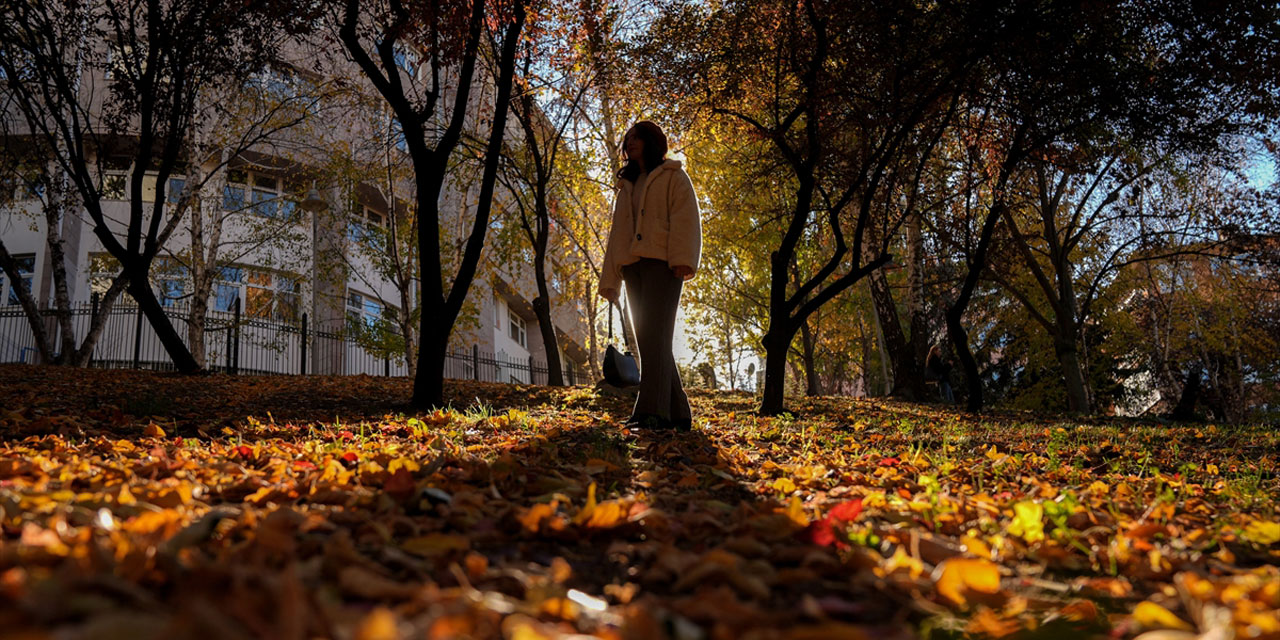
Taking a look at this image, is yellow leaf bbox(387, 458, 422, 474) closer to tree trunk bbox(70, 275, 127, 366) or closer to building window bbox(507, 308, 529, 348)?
tree trunk bbox(70, 275, 127, 366)

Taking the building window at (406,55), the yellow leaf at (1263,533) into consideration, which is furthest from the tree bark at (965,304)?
the yellow leaf at (1263,533)

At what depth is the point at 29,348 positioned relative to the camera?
18906 millimetres

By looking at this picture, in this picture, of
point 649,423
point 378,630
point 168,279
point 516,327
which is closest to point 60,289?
point 168,279

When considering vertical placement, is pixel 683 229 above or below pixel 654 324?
above

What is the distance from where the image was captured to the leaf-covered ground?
4.18ft

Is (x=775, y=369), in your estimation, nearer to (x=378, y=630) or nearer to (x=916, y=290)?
(x=916, y=290)

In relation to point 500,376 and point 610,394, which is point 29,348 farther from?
point 610,394

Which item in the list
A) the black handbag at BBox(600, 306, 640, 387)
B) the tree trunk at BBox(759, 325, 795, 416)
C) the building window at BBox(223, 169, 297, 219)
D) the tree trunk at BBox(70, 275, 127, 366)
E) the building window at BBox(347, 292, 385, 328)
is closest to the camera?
the black handbag at BBox(600, 306, 640, 387)

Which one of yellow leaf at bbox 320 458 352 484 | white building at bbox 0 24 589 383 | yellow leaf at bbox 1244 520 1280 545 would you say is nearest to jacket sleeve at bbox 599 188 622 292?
yellow leaf at bbox 320 458 352 484

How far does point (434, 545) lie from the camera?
184 centimetres

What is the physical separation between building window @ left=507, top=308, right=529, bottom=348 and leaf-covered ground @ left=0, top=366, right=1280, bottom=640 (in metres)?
32.7

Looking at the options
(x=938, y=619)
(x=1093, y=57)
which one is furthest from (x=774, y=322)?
(x=938, y=619)

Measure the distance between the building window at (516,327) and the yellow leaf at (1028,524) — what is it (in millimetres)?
34342

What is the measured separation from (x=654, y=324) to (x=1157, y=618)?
3.95 m
